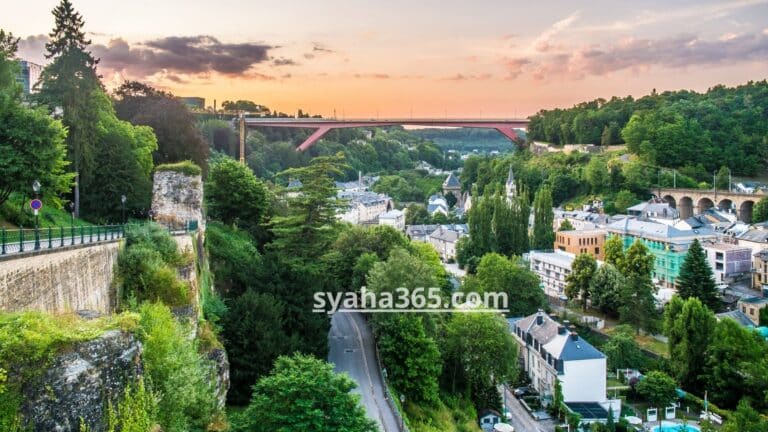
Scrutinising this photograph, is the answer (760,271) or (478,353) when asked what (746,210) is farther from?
(478,353)

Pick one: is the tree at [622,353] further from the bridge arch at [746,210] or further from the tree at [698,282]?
the bridge arch at [746,210]

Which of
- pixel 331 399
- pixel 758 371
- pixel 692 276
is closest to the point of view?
pixel 331 399

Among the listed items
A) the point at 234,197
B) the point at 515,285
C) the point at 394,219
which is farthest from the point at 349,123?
the point at 234,197

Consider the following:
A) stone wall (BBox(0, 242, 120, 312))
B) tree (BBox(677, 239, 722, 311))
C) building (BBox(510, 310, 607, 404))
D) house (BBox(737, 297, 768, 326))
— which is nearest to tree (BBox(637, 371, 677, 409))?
building (BBox(510, 310, 607, 404))

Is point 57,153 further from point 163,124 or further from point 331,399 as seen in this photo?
point 163,124

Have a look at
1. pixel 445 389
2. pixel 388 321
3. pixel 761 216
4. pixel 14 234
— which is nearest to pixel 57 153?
pixel 14 234

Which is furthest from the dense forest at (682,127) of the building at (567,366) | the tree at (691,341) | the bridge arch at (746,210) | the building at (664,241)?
the building at (567,366)
